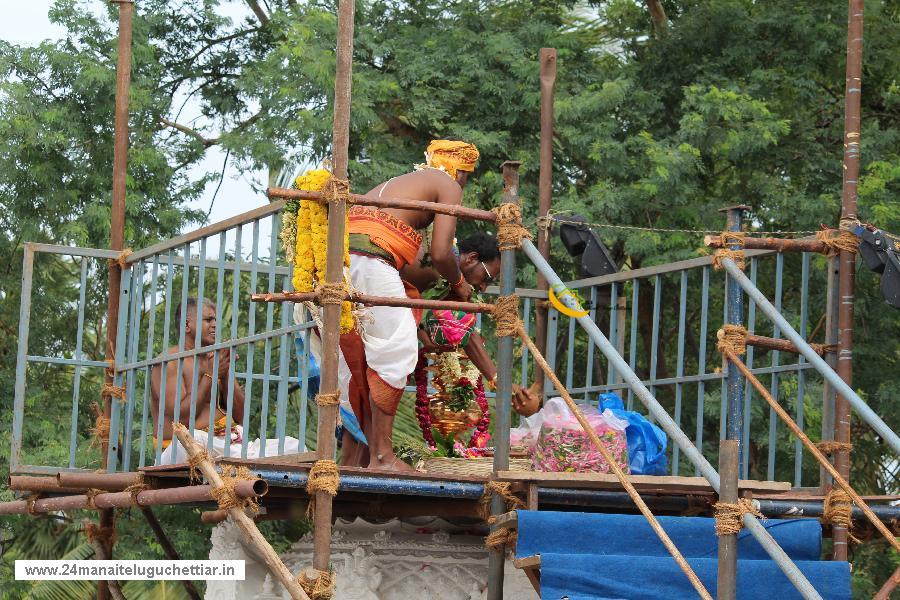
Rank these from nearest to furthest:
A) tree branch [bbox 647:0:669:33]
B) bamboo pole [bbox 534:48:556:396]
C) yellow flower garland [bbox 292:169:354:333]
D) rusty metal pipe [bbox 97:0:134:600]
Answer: yellow flower garland [bbox 292:169:354:333]
rusty metal pipe [bbox 97:0:134:600]
bamboo pole [bbox 534:48:556:396]
tree branch [bbox 647:0:669:33]

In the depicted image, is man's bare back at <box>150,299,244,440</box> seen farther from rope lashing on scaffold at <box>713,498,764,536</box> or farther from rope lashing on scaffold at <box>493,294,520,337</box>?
rope lashing on scaffold at <box>713,498,764,536</box>

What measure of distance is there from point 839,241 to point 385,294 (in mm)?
2220

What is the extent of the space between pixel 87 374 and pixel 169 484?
709 centimetres

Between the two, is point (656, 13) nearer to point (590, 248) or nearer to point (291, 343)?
point (291, 343)

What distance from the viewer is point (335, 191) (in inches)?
250

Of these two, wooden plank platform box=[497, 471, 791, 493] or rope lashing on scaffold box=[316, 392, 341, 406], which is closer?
rope lashing on scaffold box=[316, 392, 341, 406]

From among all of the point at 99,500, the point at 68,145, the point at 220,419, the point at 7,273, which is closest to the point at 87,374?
the point at 7,273

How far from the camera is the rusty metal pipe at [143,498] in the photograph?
6020mm

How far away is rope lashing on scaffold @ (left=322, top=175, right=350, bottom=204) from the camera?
636 cm

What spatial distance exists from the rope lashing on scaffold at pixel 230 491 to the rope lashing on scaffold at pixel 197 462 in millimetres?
147

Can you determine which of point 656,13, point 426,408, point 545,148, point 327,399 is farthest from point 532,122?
point 327,399

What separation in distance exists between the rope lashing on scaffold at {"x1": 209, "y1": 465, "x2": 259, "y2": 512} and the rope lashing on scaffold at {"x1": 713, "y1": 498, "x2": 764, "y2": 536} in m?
1.81

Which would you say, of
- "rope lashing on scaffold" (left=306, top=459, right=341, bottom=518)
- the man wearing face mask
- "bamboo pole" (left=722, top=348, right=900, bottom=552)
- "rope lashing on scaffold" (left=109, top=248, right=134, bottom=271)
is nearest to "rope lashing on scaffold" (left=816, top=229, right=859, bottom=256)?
"bamboo pole" (left=722, top=348, right=900, bottom=552)

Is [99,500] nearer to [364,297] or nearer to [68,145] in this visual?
[364,297]
